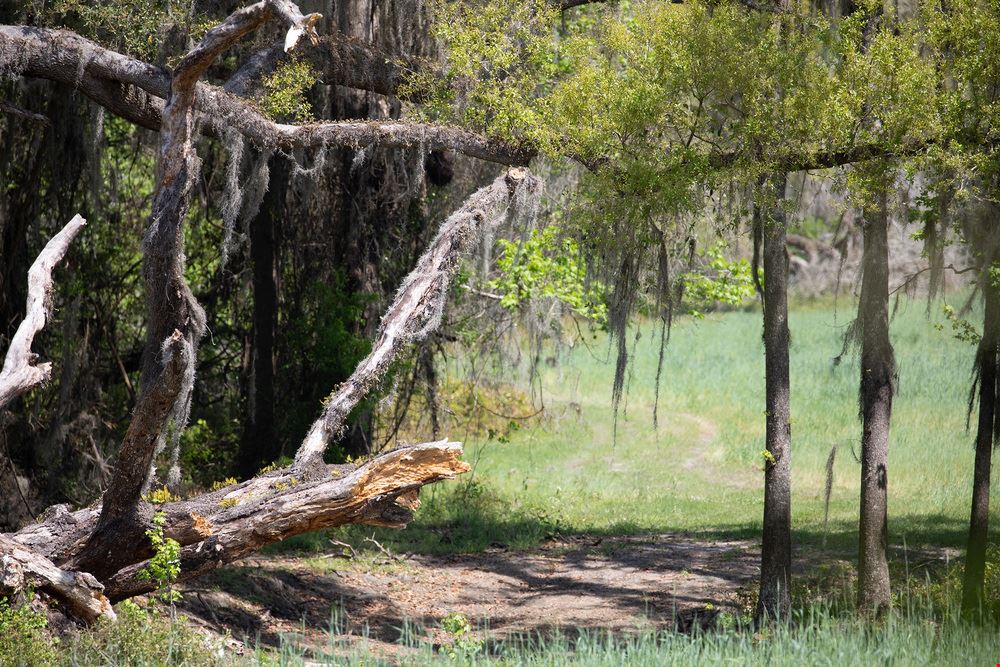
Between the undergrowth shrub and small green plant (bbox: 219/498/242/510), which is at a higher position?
small green plant (bbox: 219/498/242/510)

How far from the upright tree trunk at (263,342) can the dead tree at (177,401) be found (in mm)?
4189

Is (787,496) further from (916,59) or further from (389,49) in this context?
(389,49)

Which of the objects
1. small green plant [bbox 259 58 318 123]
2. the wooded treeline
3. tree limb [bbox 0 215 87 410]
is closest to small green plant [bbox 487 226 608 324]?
the wooded treeline

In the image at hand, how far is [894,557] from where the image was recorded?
1034 centimetres

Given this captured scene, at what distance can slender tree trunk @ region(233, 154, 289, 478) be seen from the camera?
1218 cm

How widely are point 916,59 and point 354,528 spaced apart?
24.5 ft

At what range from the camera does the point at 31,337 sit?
19.4 feet

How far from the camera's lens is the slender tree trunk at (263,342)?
12180 millimetres

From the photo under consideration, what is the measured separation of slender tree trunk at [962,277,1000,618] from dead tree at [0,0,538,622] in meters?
4.09

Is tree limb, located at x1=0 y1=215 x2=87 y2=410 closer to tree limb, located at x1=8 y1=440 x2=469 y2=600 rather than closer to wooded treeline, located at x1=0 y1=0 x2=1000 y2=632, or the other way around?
wooded treeline, located at x1=0 y1=0 x2=1000 y2=632

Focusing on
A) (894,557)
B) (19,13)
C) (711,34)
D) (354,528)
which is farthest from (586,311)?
(19,13)

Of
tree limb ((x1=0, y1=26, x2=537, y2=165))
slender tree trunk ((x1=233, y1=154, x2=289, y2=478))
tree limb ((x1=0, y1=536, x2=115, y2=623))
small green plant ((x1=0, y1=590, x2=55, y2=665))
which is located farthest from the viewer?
slender tree trunk ((x1=233, y1=154, x2=289, y2=478))

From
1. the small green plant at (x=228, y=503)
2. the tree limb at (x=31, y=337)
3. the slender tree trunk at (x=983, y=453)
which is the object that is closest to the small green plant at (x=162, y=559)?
the small green plant at (x=228, y=503)

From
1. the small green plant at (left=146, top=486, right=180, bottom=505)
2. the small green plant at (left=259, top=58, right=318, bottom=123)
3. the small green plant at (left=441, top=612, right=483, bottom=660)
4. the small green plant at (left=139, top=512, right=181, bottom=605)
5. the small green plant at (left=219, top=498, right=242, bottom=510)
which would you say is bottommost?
the small green plant at (left=441, top=612, right=483, bottom=660)
